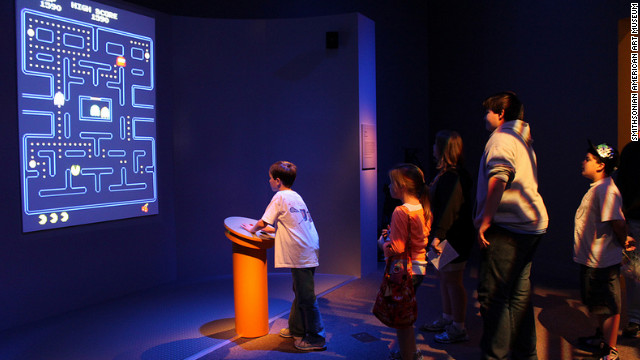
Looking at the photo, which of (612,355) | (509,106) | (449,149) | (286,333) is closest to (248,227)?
(286,333)

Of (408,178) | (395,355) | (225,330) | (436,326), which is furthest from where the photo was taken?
(225,330)

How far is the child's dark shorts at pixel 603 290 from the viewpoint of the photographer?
125 inches

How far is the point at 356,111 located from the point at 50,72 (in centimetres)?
299

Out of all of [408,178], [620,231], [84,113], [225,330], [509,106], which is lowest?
[225,330]

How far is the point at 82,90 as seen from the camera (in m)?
4.52

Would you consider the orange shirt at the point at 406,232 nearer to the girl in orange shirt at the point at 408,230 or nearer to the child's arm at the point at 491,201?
→ the girl in orange shirt at the point at 408,230

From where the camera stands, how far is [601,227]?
321 cm

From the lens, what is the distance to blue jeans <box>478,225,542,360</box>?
2.76 metres

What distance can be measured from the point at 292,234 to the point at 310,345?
2.54 feet

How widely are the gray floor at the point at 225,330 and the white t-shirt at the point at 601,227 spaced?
693 mm

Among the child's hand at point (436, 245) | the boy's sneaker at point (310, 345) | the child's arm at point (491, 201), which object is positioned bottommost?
the boy's sneaker at point (310, 345)

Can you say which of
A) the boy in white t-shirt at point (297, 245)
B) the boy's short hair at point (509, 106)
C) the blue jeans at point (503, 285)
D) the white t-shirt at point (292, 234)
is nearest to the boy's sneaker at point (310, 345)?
the boy in white t-shirt at point (297, 245)

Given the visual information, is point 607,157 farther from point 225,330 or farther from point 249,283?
point 225,330

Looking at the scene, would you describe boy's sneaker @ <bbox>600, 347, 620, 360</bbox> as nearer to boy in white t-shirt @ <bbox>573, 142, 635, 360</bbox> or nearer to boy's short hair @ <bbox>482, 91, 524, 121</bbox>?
boy in white t-shirt @ <bbox>573, 142, 635, 360</bbox>
